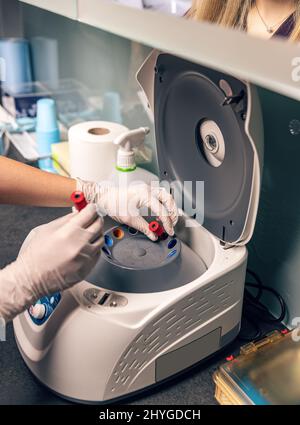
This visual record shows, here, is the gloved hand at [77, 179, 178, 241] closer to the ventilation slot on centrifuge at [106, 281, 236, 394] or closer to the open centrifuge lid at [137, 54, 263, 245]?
the open centrifuge lid at [137, 54, 263, 245]

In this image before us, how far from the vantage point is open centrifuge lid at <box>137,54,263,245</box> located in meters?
0.73

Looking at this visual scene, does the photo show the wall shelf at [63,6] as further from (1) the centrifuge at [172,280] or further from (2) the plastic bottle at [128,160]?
(2) the plastic bottle at [128,160]

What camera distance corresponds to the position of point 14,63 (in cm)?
196

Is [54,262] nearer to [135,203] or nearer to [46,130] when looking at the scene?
[135,203]

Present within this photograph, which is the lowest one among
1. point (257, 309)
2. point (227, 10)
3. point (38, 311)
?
point (257, 309)

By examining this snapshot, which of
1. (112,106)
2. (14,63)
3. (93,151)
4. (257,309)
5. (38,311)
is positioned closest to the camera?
(38,311)

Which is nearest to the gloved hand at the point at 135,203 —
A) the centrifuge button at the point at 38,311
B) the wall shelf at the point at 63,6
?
the centrifuge button at the point at 38,311

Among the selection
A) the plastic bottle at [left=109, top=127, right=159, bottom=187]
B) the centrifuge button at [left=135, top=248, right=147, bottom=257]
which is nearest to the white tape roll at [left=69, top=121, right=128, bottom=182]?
the plastic bottle at [left=109, top=127, right=159, bottom=187]

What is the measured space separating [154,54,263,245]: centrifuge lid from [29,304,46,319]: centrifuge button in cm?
36

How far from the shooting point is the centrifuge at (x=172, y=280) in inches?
29.1

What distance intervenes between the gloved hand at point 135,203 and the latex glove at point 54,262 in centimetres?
24

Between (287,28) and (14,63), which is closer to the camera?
(287,28)

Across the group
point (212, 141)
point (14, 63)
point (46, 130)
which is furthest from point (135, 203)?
point (14, 63)

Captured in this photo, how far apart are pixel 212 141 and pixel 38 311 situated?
1.51 ft
